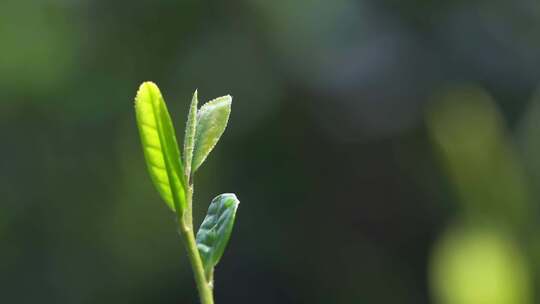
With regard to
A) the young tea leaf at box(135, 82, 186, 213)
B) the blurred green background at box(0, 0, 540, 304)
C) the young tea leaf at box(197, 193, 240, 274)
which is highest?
the young tea leaf at box(135, 82, 186, 213)

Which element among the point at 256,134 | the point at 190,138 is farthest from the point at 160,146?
the point at 256,134

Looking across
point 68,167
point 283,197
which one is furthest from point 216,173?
point 68,167

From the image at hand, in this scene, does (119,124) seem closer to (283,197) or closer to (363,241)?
(283,197)

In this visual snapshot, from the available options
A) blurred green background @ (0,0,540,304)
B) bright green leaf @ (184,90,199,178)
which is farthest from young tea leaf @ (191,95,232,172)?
blurred green background @ (0,0,540,304)

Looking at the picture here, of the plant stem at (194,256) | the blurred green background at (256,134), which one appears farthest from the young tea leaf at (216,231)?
the blurred green background at (256,134)

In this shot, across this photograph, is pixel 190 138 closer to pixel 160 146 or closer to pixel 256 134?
pixel 160 146

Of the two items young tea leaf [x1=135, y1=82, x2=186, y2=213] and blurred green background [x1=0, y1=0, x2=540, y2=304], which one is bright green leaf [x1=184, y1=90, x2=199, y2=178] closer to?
young tea leaf [x1=135, y1=82, x2=186, y2=213]
